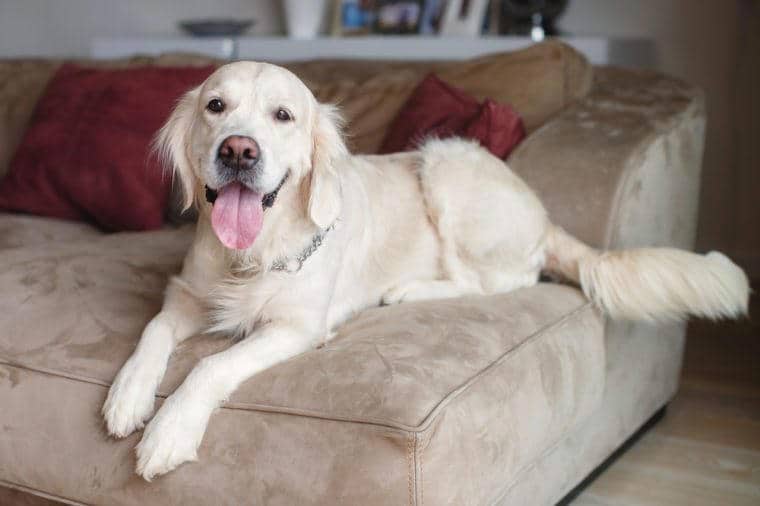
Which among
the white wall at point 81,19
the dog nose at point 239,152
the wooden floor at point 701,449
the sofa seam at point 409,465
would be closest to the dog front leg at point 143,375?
the dog nose at point 239,152

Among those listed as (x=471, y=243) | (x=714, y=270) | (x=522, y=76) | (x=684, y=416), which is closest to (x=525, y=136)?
(x=522, y=76)

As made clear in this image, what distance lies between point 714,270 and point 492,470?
0.77 metres

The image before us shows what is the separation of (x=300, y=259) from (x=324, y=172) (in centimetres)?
18

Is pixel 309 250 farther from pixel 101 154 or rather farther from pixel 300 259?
pixel 101 154

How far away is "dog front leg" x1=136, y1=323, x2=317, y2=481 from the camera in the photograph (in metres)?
1.49

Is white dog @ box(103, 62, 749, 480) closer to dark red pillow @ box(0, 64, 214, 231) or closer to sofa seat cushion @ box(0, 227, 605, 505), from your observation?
sofa seat cushion @ box(0, 227, 605, 505)

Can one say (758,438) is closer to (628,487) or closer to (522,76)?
(628,487)

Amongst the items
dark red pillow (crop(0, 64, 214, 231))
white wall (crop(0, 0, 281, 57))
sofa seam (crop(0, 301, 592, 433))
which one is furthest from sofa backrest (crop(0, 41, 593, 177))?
white wall (crop(0, 0, 281, 57))

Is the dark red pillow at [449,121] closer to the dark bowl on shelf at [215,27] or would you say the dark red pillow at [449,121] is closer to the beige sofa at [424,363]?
the beige sofa at [424,363]

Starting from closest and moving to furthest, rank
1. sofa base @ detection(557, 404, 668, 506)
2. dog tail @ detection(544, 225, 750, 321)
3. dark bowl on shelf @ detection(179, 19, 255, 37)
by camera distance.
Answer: dog tail @ detection(544, 225, 750, 321)
sofa base @ detection(557, 404, 668, 506)
dark bowl on shelf @ detection(179, 19, 255, 37)

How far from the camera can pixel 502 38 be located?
351 cm

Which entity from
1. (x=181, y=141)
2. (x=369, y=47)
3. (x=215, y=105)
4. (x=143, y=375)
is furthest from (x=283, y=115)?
(x=369, y=47)

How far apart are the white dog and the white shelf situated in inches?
46.8

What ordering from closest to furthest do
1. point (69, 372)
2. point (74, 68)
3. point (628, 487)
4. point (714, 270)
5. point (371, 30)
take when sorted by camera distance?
1. point (69, 372)
2. point (714, 270)
3. point (628, 487)
4. point (74, 68)
5. point (371, 30)
